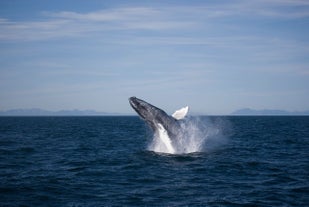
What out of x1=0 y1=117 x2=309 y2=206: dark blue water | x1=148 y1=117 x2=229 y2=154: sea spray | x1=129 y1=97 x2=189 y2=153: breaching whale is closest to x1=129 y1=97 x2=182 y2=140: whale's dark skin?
x1=129 y1=97 x2=189 y2=153: breaching whale

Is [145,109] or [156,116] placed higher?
[145,109]

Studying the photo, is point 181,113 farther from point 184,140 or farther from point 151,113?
point 184,140

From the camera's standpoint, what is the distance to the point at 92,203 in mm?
11828

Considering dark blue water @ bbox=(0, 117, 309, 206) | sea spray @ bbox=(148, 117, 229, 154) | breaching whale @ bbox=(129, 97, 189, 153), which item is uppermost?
breaching whale @ bbox=(129, 97, 189, 153)

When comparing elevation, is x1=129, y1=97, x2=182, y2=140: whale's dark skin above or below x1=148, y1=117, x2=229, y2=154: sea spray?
above

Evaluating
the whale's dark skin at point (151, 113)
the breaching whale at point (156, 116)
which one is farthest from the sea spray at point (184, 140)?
the whale's dark skin at point (151, 113)

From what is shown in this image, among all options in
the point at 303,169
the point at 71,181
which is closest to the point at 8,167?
the point at 71,181

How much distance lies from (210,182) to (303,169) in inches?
215

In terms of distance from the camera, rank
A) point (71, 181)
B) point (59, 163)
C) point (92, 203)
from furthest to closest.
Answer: point (59, 163) < point (71, 181) < point (92, 203)

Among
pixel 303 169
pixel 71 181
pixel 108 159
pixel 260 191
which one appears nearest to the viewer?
pixel 260 191

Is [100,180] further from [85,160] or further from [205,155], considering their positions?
[205,155]

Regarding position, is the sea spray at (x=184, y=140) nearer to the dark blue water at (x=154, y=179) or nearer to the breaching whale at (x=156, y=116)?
the breaching whale at (x=156, y=116)

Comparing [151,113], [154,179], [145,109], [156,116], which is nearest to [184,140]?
[156,116]

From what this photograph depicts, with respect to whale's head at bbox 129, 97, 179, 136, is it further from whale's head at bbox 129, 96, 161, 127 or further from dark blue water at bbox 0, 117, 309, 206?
dark blue water at bbox 0, 117, 309, 206
